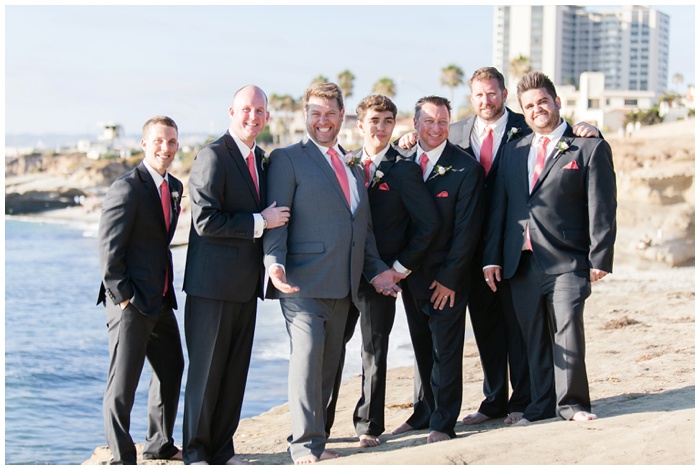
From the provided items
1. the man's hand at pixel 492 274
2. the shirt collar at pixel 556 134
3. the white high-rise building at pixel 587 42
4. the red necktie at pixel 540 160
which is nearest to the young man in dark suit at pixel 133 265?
the man's hand at pixel 492 274

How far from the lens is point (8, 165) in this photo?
4862 inches

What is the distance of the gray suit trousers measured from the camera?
5770 mm

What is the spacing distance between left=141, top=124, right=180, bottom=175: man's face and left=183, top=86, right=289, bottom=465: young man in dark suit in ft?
0.89

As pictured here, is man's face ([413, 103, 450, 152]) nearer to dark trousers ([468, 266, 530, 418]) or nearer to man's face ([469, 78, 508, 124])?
man's face ([469, 78, 508, 124])

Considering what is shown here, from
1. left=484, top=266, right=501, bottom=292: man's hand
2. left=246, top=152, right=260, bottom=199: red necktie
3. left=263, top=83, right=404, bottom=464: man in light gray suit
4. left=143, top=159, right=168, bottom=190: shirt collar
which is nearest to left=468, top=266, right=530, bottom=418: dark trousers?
left=484, top=266, right=501, bottom=292: man's hand

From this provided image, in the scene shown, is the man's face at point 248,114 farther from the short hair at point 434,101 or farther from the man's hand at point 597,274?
the man's hand at point 597,274

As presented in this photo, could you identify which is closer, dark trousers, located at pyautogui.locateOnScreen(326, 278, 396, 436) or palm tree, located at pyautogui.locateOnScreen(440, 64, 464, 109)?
dark trousers, located at pyautogui.locateOnScreen(326, 278, 396, 436)

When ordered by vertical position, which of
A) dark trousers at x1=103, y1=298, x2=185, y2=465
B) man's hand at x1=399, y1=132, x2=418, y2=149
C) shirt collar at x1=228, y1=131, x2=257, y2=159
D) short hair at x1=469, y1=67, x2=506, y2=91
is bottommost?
dark trousers at x1=103, y1=298, x2=185, y2=465

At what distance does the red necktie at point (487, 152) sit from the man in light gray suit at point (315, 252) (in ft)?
4.37

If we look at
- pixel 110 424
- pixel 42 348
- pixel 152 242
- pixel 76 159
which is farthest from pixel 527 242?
pixel 76 159

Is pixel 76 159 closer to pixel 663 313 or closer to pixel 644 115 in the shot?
pixel 644 115

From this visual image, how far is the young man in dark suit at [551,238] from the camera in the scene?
6.25 meters

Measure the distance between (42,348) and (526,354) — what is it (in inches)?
519

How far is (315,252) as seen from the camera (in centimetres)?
588
